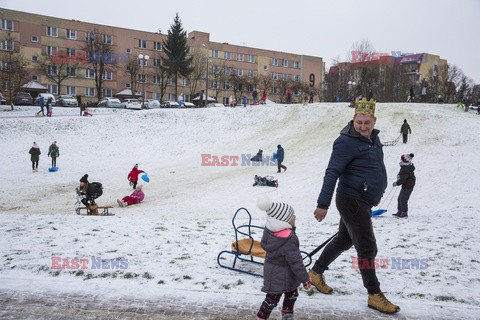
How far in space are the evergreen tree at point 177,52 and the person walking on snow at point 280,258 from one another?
55.9 meters

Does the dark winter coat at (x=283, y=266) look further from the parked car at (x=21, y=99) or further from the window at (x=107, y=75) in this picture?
the window at (x=107, y=75)

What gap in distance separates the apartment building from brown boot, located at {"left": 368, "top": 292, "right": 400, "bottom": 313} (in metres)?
50.6

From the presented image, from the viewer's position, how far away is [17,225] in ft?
24.2

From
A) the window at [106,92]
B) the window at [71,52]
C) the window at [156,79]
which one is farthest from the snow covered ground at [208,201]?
the window at [156,79]

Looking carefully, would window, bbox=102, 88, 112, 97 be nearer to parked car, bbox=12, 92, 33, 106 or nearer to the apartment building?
the apartment building

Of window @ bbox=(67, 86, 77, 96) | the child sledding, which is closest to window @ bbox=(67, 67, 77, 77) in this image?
window @ bbox=(67, 86, 77, 96)

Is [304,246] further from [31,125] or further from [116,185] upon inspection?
[31,125]

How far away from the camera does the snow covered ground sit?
15.8 feet

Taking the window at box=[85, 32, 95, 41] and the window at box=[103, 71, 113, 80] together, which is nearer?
the window at box=[85, 32, 95, 41]

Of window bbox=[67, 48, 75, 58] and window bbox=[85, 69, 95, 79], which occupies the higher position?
window bbox=[67, 48, 75, 58]

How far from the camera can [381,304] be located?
4.03 meters

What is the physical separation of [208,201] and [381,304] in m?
10.6

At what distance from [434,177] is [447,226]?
1060cm

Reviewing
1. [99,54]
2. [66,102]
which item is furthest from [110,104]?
[99,54]
